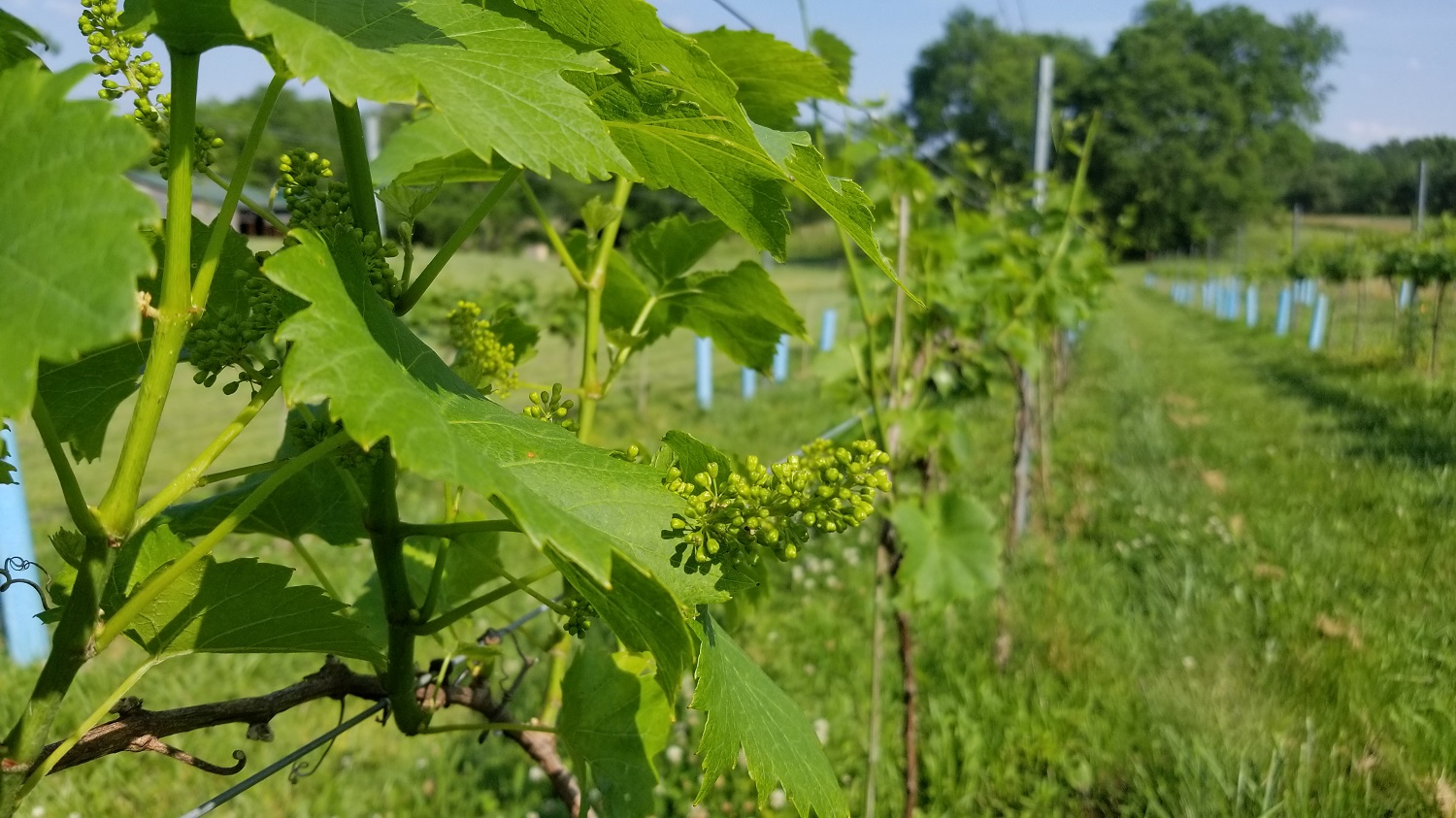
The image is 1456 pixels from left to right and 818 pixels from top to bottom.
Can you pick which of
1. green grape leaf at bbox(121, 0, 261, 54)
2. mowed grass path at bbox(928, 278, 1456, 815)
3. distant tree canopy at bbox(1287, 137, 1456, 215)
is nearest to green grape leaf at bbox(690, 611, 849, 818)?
green grape leaf at bbox(121, 0, 261, 54)

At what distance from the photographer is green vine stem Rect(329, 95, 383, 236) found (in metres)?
0.73

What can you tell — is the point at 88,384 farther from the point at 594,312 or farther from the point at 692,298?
the point at 692,298

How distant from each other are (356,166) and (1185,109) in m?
69.6

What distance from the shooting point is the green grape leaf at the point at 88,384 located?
33.1 inches

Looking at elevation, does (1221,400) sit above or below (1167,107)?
below

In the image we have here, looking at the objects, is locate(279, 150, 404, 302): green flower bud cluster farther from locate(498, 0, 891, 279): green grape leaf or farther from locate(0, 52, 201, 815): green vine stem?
locate(498, 0, 891, 279): green grape leaf

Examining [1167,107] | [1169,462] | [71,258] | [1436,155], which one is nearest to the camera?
[71,258]

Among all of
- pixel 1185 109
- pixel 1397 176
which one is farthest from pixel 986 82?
pixel 1397 176

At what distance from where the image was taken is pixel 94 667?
3873 millimetres

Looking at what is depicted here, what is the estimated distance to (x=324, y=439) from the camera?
2.75ft

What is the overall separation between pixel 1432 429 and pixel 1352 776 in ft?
8.42

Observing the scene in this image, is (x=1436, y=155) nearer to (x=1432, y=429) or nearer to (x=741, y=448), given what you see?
(x=1432, y=429)

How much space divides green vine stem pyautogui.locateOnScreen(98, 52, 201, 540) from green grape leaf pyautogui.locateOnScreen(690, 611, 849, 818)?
412 mm

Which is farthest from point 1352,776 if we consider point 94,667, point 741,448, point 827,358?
point 741,448
